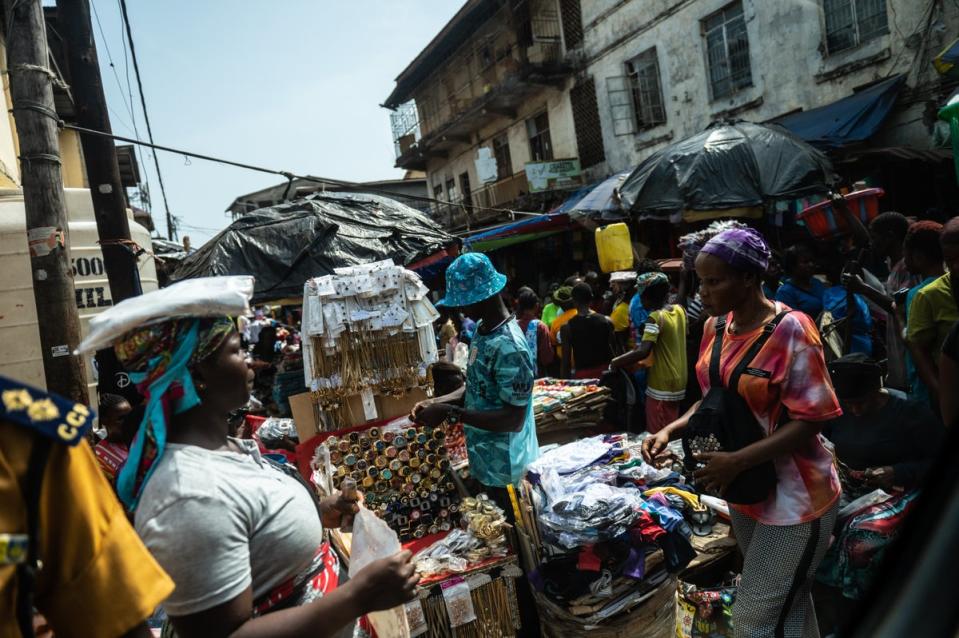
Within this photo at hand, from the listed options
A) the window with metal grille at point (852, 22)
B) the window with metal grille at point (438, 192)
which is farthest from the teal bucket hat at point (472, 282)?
the window with metal grille at point (438, 192)

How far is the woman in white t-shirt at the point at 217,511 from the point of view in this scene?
1.30 m

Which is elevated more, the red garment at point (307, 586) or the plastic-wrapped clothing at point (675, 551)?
the red garment at point (307, 586)

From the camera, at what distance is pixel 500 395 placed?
117 inches

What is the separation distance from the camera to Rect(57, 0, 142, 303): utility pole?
17.3 ft

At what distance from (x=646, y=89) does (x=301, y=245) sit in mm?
11680

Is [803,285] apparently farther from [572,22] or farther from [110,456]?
[572,22]

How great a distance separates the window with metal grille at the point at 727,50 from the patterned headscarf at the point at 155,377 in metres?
13.6

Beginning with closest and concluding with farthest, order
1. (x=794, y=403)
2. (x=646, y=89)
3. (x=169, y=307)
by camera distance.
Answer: (x=169, y=307), (x=794, y=403), (x=646, y=89)

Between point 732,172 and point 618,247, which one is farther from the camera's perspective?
point 618,247

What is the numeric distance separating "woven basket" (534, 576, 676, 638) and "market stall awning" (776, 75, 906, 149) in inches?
336

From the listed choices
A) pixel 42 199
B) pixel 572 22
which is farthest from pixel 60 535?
pixel 572 22

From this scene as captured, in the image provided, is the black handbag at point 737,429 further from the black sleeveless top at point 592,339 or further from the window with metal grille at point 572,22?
the window with metal grille at point 572,22

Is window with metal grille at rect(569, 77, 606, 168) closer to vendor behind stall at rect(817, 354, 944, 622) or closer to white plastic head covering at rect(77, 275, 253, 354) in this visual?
vendor behind stall at rect(817, 354, 944, 622)

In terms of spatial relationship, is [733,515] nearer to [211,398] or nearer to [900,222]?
[211,398]
